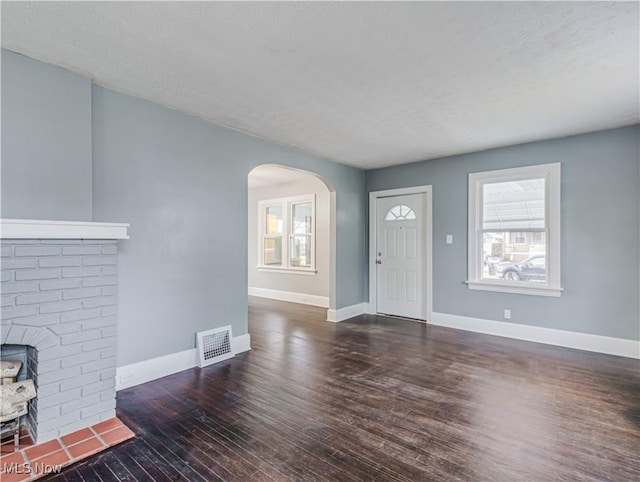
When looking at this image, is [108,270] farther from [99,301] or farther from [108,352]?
[108,352]

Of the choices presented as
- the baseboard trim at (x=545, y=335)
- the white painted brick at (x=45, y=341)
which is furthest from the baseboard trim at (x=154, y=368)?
the baseboard trim at (x=545, y=335)

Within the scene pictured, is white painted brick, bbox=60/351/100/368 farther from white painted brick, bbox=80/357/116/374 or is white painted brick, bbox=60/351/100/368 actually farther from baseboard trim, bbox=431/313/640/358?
baseboard trim, bbox=431/313/640/358

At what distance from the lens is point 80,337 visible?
231 centimetres

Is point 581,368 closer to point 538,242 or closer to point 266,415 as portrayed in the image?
point 538,242

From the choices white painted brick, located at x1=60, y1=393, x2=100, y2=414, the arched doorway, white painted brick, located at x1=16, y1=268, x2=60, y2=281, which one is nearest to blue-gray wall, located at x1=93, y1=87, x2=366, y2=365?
white painted brick, located at x1=60, y1=393, x2=100, y2=414

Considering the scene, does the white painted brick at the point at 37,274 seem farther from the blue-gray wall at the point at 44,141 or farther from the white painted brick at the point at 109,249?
the blue-gray wall at the point at 44,141

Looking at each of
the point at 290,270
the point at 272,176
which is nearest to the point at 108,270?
the point at 272,176

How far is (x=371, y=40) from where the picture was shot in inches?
84.4

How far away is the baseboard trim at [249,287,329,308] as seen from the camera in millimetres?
6773

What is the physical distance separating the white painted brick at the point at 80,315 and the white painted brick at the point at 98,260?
0.33m

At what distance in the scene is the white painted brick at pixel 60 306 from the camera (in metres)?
2.17

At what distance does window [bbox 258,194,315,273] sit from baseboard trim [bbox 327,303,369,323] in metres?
1.40

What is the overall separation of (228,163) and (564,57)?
3141 mm

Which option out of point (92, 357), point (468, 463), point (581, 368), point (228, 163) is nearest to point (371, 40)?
point (228, 163)
